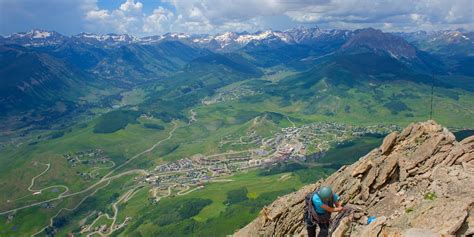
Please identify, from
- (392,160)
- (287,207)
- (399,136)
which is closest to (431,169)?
(392,160)

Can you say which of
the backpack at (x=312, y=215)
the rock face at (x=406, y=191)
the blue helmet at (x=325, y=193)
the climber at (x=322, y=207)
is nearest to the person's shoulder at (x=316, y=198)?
Answer: the climber at (x=322, y=207)

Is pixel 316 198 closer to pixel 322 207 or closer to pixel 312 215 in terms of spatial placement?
pixel 322 207

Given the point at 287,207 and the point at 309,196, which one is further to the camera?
the point at 287,207

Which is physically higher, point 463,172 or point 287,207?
point 463,172

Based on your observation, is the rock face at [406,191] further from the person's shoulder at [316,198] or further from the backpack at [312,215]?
the person's shoulder at [316,198]

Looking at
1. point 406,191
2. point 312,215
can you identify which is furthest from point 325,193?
point 406,191

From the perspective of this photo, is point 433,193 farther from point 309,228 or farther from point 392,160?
point 309,228

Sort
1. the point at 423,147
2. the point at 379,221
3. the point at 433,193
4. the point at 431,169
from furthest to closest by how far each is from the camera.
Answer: the point at 423,147
the point at 431,169
the point at 433,193
the point at 379,221

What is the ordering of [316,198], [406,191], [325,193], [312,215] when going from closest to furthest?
[325,193] < [316,198] < [312,215] < [406,191]

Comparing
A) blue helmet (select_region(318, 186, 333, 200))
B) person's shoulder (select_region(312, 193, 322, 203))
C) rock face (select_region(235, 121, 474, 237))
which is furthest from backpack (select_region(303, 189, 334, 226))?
rock face (select_region(235, 121, 474, 237))
